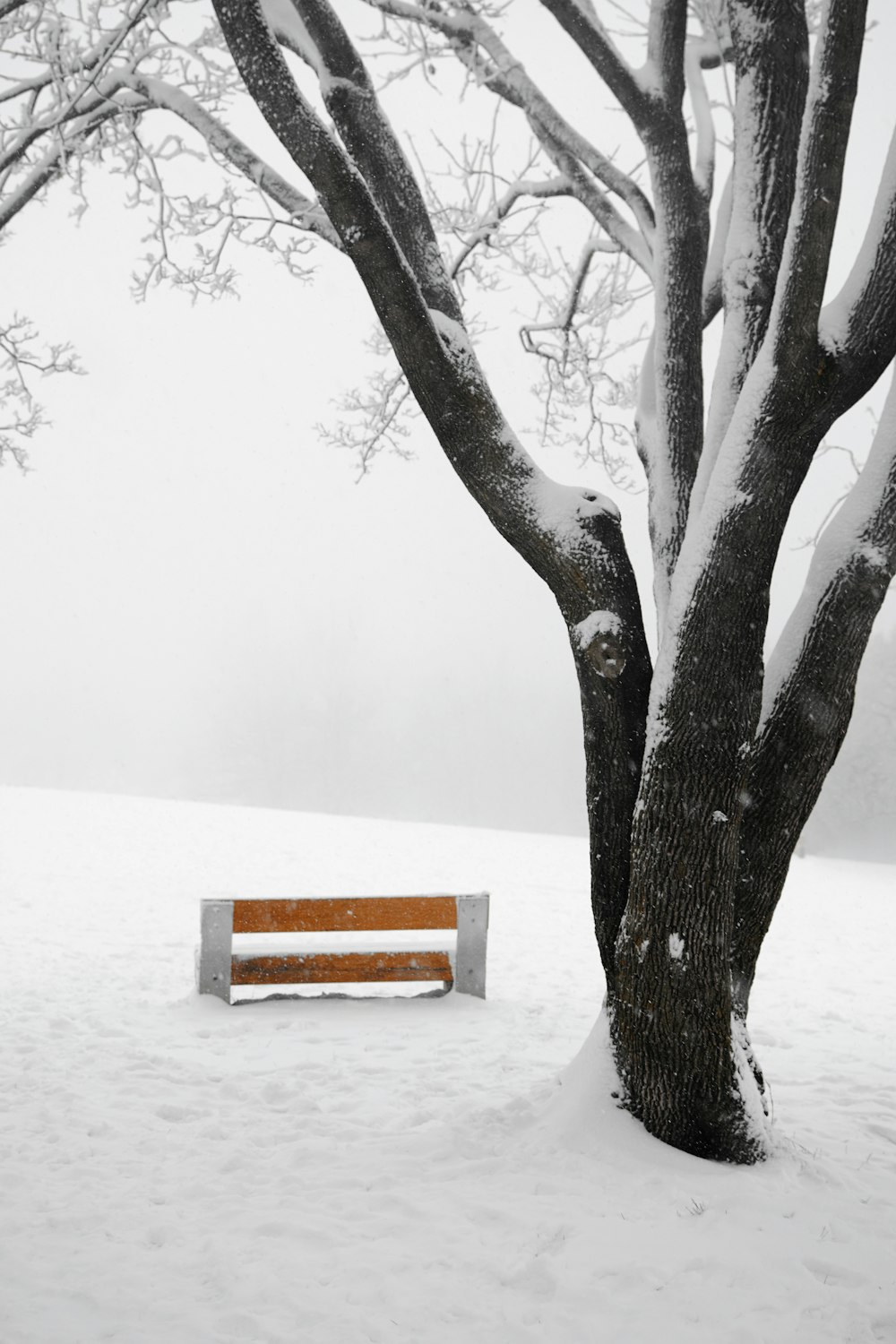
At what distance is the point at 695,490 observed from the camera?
420 cm

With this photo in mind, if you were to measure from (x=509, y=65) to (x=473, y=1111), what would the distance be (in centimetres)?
562

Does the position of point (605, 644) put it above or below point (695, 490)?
below

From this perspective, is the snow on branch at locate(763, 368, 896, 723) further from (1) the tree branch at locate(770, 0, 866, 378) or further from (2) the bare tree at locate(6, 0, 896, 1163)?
(1) the tree branch at locate(770, 0, 866, 378)

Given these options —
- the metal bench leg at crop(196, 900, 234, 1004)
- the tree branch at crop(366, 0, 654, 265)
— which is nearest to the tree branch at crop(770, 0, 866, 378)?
the tree branch at crop(366, 0, 654, 265)

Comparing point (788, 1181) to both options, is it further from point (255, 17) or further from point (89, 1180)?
point (255, 17)

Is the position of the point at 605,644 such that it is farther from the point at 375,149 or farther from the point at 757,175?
the point at 375,149

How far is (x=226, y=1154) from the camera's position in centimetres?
377

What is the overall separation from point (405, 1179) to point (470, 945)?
3059mm

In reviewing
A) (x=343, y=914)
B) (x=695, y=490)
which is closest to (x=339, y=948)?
(x=343, y=914)

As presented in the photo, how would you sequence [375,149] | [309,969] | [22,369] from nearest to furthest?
[375,149], [309,969], [22,369]

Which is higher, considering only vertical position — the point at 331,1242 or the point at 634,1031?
the point at 634,1031

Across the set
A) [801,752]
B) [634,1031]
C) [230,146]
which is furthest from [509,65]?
[634,1031]

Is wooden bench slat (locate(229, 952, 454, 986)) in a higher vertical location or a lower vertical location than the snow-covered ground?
higher

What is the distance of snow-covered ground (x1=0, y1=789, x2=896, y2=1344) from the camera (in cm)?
273
